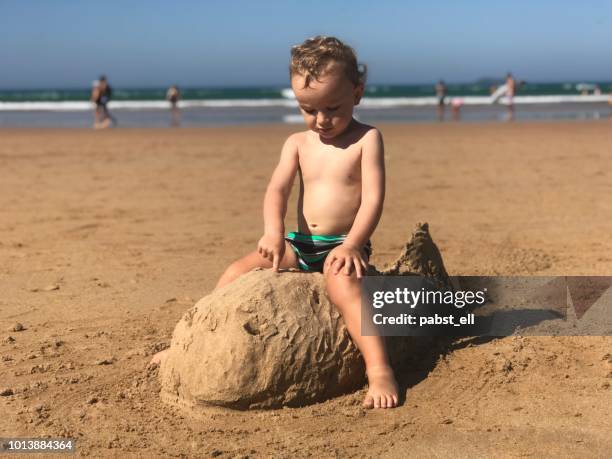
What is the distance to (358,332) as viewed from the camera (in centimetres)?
353

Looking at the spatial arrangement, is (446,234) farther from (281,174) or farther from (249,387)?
(249,387)

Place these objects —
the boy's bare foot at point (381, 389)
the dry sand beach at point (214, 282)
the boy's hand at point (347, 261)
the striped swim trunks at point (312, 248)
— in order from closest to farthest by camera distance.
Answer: the dry sand beach at point (214, 282), the boy's bare foot at point (381, 389), the boy's hand at point (347, 261), the striped swim trunks at point (312, 248)

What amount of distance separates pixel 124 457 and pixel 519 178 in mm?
8658

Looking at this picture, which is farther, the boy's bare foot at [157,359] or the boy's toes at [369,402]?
the boy's bare foot at [157,359]

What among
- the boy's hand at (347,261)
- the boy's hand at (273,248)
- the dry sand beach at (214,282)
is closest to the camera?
the dry sand beach at (214,282)

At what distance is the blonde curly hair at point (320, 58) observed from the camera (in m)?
3.59

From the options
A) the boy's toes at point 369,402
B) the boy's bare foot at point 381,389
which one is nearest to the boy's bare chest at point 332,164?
the boy's bare foot at point 381,389

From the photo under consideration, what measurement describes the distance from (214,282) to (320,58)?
96.1 inches

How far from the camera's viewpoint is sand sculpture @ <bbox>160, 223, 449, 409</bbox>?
340cm

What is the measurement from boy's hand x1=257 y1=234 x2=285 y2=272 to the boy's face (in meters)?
0.56

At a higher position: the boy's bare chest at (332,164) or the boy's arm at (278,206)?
the boy's bare chest at (332,164)

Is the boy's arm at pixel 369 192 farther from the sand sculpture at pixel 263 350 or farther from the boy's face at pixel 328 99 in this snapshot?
the sand sculpture at pixel 263 350

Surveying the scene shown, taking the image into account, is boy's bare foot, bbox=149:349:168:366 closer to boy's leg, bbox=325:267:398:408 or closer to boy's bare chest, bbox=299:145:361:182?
boy's leg, bbox=325:267:398:408

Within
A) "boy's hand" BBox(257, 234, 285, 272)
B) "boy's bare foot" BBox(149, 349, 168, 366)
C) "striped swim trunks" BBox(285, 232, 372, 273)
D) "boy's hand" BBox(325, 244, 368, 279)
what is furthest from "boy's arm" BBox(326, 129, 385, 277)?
"boy's bare foot" BBox(149, 349, 168, 366)
